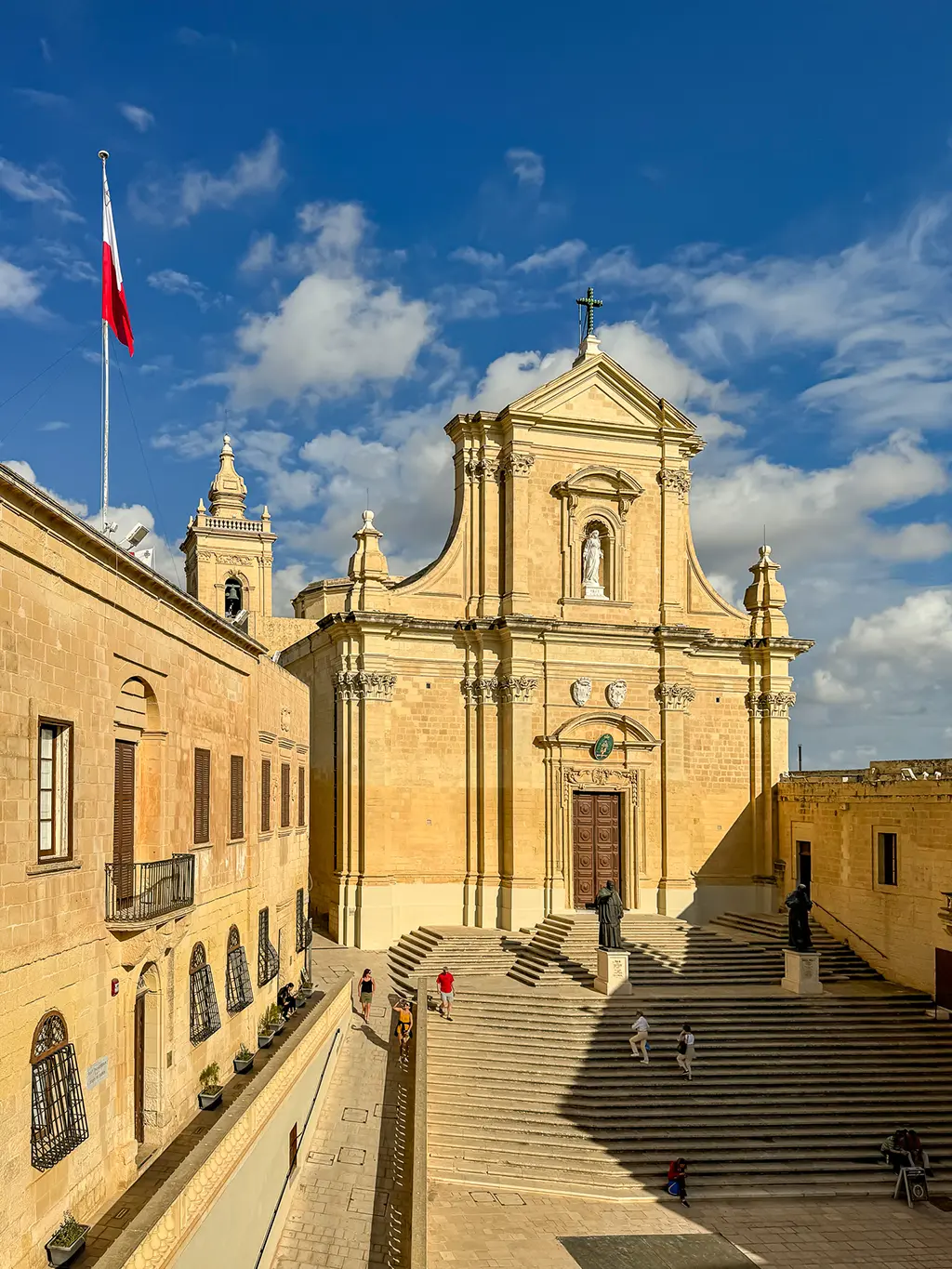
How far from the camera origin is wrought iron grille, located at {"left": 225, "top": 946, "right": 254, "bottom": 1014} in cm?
1769

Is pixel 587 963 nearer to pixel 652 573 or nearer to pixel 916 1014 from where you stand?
pixel 916 1014

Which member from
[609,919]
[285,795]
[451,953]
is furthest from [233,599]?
[609,919]

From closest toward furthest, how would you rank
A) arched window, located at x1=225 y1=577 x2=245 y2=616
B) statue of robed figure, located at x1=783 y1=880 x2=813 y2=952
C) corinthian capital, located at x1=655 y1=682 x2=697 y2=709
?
statue of robed figure, located at x1=783 y1=880 x2=813 y2=952 → corinthian capital, located at x1=655 y1=682 x2=697 y2=709 → arched window, located at x1=225 y1=577 x2=245 y2=616

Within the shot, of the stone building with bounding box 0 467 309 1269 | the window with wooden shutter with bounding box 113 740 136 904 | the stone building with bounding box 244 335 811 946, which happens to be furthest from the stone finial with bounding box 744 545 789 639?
the window with wooden shutter with bounding box 113 740 136 904

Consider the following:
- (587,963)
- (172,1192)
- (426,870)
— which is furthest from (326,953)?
(172,1192)

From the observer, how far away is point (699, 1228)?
17109mm

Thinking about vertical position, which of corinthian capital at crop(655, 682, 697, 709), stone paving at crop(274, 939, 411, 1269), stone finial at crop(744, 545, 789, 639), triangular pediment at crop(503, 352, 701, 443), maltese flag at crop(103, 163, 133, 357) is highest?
triangular pediment at crop(503, 352, 701, 443)

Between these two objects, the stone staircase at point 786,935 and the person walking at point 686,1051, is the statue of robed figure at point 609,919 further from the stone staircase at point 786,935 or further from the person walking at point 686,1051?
the stone staircase at point 786,935

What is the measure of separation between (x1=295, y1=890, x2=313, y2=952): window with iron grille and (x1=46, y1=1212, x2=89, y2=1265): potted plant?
1417cm

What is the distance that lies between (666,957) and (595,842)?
499 cm

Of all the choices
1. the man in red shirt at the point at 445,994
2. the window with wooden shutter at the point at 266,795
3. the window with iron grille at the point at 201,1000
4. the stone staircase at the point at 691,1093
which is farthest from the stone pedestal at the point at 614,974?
the window with iron grille at the point at 201,1000

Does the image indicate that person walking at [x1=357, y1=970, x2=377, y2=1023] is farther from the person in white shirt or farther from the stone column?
the stone column

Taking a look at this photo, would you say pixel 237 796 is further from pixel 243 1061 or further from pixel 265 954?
pixel 243 1061

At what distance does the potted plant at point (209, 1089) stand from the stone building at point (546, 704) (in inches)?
537
